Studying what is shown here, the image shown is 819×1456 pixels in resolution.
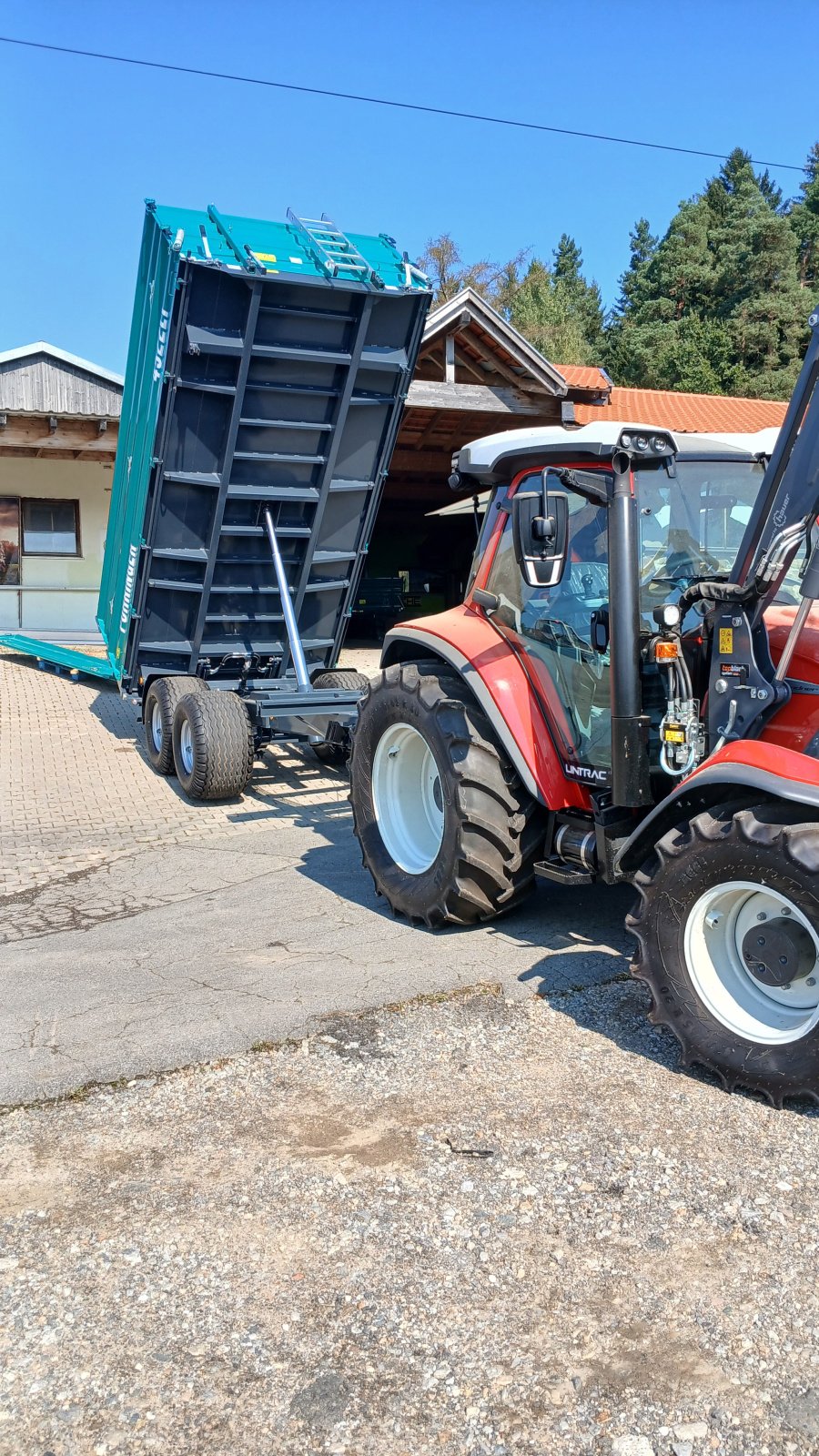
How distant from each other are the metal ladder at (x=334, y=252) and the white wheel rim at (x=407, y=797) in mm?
3737

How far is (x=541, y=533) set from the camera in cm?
431

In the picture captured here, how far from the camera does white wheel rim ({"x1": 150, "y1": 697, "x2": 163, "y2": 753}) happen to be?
9328mm

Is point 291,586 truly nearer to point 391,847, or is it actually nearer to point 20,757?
point 20,757

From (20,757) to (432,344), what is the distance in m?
8.50

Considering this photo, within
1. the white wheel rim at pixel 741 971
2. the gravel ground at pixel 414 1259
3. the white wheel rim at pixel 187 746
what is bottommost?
the gravel ground at pixel 414 1259

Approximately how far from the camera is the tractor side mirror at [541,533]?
430 cm

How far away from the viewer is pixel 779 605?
438 cm

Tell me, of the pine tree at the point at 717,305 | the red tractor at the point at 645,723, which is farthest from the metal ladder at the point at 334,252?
the pine tree at the point at 717,305

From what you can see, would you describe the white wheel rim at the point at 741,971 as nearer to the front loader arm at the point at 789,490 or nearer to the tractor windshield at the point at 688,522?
the front loader arm at the point at 789,490

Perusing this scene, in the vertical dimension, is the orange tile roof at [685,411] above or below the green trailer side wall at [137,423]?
above

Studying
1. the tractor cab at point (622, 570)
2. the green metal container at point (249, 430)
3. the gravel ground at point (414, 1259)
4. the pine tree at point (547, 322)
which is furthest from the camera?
the pine tree at point (547, 322)

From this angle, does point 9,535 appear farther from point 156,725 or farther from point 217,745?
point 217,745

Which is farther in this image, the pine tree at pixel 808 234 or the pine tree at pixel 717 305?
the pine tree at pixel 808 234

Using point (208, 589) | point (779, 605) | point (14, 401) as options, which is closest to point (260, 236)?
point (208, 589)
